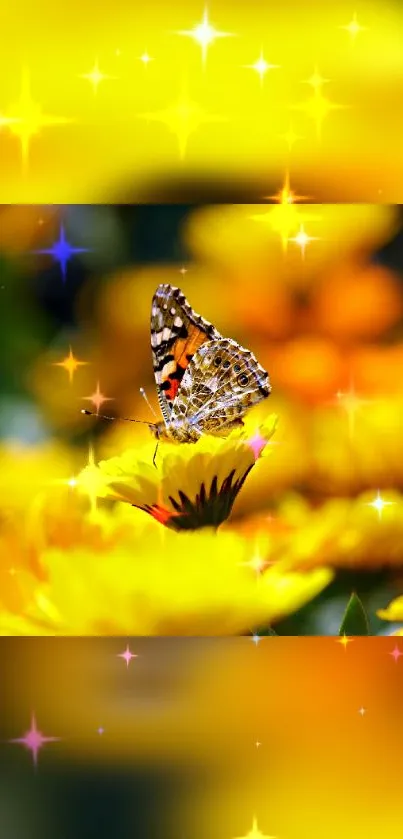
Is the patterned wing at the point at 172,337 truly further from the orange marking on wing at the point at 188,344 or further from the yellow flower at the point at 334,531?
the yellow flower at the point at 334,531

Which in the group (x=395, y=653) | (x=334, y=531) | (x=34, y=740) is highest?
(x=334, y=531)

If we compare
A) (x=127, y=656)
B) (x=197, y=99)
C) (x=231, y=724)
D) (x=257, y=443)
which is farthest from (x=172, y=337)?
(x=231, y=724)

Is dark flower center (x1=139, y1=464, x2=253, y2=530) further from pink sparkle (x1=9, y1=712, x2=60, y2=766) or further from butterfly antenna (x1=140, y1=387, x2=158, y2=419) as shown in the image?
pink sparkle (x1=9, y1=712, x2=60, y2=766)

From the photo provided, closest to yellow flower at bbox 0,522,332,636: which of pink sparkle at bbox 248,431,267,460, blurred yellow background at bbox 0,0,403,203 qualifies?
pink sparkle at bbox 248,431,267,460

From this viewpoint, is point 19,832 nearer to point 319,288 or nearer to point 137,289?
point 137,289

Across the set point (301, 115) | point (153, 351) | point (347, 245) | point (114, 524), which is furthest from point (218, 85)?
point (114, 524)

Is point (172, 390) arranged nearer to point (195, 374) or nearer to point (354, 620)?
point (195, 374)
